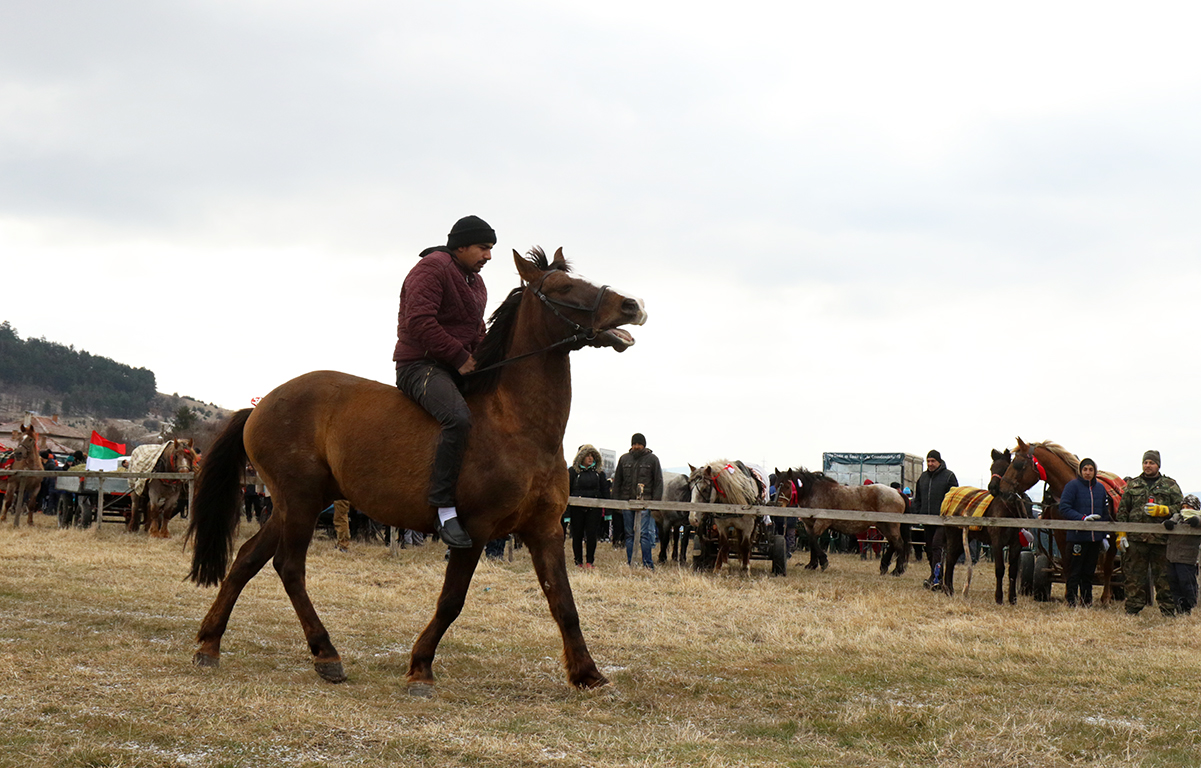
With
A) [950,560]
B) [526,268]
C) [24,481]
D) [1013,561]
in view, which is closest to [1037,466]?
[1013,561]

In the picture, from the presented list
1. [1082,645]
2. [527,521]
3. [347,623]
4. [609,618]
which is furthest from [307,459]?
[1082,645]

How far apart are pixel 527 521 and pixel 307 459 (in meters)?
1.44

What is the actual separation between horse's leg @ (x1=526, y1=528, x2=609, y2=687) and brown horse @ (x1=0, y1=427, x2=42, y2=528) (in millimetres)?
18584

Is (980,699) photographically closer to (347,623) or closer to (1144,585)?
(347,623)

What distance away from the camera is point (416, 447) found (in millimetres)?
5656

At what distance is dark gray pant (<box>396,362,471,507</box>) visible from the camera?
5.43 m

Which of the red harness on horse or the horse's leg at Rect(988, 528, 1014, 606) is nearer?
the horse's leg at Rect(988, 528, 1014, 606)

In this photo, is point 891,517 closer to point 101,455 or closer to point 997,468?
point 997,468

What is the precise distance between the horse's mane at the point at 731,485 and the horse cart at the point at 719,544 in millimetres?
417

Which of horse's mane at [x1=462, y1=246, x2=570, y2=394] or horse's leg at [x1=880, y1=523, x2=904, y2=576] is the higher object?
horse's mane at [x1=462, y1=246, x2=570, y2=394]

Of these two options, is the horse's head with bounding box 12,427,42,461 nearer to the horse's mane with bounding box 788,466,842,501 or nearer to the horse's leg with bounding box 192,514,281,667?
the horse's mane with bounding box 788,466,842,501

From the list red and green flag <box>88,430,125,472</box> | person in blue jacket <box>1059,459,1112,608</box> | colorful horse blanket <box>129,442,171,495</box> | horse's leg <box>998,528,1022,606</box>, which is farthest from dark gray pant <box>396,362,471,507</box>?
red and green flag <box>88,430,125,472</box>

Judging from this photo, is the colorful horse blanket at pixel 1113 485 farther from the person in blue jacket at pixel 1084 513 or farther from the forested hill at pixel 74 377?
the forested hill at pixel 74 377

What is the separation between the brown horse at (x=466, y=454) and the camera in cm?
551
